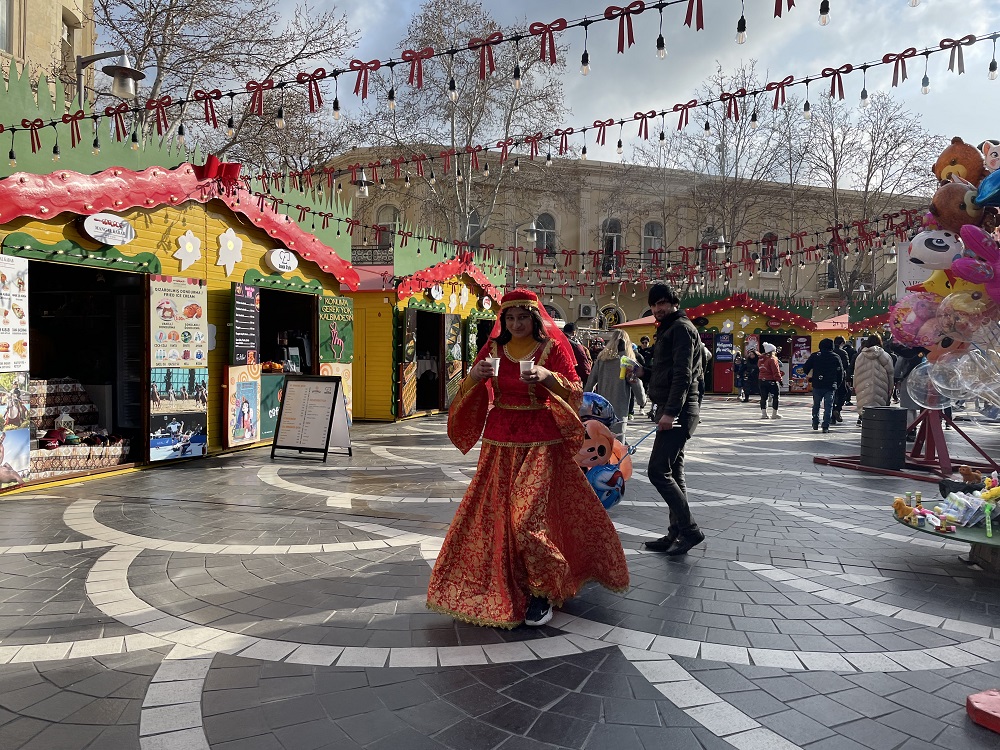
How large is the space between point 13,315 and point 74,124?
220 cm

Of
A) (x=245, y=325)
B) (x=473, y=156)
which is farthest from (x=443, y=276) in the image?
(x=473, y=156)

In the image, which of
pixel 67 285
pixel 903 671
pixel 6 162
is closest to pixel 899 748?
pixel 903 671

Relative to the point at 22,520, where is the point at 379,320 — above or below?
above

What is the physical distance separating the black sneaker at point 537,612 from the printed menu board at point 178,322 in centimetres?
675

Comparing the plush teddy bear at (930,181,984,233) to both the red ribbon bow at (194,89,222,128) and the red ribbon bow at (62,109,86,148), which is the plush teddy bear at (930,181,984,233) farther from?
the red ribbon bow at (62,109,86,148)

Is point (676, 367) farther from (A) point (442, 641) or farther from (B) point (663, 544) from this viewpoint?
(A) point (442, 641)

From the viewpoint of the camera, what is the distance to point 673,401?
15.5 ft

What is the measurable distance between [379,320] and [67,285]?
5719 millimetres

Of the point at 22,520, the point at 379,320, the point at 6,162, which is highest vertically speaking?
the point at 6,162

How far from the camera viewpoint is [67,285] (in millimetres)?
9242

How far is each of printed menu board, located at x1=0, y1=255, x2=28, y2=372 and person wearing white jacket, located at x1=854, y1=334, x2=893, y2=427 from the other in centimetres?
1167

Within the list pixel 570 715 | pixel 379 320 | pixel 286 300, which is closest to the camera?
pixel 570 715

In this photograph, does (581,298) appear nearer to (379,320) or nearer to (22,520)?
(379,320)

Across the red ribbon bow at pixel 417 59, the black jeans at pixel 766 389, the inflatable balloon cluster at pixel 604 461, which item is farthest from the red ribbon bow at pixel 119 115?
the black jeans at pixel 766 389
